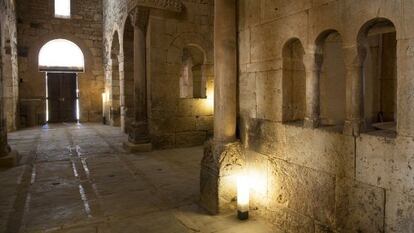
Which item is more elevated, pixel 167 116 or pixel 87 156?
pixel 167 116

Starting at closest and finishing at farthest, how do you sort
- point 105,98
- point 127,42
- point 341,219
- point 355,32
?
1. point 355,32
2. point 341,219
3. point 127,42
4. point 105,98

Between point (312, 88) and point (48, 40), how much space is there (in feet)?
41.0

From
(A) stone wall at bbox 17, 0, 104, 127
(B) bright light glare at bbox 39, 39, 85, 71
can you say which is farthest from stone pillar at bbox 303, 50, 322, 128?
(B) bright light glare at bbox 39, 39, 85, 71

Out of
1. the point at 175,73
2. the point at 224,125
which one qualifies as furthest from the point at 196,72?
the point at 224,125

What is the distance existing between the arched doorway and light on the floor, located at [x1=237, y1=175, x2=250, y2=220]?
38.2 feet

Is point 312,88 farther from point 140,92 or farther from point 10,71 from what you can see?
point 10,71

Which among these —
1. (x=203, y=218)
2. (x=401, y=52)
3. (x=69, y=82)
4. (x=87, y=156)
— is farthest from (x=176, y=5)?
(x=69, y=82)

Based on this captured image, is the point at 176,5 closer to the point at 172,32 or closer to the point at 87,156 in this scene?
the point at 172,32

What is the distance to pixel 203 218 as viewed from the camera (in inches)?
125

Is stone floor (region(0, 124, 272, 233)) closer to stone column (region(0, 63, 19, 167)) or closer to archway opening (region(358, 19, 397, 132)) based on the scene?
stone column (region(0, 63, 19, 167))

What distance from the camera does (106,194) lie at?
3904 millimetres

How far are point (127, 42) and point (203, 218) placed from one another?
7.45m

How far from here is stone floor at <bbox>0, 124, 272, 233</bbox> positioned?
3012mm

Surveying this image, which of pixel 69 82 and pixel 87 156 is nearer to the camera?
pixel 87 156
